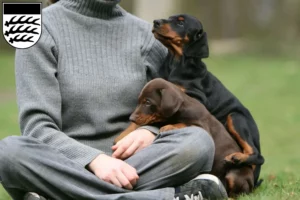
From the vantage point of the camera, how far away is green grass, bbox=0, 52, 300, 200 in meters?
5.74

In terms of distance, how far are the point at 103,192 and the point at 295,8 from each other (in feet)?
63.1

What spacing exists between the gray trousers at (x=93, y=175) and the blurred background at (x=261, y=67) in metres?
0.46

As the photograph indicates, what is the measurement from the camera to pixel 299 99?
13383mm

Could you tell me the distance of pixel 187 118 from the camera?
15.5 feet

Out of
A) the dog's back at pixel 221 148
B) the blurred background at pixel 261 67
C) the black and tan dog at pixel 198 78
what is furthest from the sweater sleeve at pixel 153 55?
the blurred background at pixel 261 67

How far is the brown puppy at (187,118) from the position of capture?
4.64 m

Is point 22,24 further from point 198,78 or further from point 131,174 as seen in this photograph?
point 131,174

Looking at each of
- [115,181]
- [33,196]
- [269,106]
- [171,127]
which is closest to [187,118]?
[171,127]

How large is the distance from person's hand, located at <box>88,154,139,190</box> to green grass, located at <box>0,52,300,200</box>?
705 millimetres

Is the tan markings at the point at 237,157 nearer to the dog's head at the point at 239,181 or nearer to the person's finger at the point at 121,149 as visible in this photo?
the dog's head at the point at 239,181

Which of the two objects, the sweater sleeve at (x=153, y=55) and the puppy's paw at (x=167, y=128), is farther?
the sweater sleeve at (x=153, y=55)

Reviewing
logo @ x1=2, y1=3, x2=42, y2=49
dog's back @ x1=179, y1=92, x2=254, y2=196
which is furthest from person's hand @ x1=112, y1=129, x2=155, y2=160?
logo @ x1=2, y1=3, x2=42, y2=49

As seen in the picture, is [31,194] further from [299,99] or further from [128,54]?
[299,99]

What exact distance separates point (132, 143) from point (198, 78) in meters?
0.61
